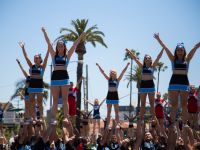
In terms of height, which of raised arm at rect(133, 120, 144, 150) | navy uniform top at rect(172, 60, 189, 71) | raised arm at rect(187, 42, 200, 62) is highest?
raised arm at rect(187, 42, 200, 62)

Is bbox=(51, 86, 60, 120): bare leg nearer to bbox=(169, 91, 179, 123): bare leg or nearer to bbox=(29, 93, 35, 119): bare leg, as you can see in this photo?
bbox=(29, 93, 35, 119): bare leg

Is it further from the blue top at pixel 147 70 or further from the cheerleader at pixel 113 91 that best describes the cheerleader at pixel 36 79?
the cheerleader at pixel 113 91

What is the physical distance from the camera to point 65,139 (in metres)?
11.0

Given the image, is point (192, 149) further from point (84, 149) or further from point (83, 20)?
point (83, 20)

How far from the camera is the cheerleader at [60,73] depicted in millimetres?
11727

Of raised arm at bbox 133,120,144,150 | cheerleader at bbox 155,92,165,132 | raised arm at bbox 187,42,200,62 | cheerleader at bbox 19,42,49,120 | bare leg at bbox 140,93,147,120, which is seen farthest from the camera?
cheerleader at bbox 155,92,165,132

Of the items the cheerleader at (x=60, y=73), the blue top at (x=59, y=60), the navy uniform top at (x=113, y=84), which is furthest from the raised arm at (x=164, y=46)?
the navy uniform top at (x=113, y=84)

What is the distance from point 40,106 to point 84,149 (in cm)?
202

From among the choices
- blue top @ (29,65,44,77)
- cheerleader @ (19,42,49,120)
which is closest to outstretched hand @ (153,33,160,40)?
cheerleader @ (19,42,49,120)

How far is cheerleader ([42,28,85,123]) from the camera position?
11727mm

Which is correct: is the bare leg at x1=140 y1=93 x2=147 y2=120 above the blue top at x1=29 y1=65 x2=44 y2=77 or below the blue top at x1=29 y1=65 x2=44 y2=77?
below

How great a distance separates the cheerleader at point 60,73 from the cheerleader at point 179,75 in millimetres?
2595

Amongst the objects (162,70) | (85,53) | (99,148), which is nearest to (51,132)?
(99,148)

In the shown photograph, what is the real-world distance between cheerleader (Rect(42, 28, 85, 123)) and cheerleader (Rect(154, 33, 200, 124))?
2.59m
